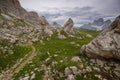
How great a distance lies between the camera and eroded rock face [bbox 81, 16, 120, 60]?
41.4 meters

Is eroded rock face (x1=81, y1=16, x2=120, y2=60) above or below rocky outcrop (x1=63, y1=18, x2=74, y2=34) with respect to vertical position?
above

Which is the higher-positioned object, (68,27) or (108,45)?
(108,45)

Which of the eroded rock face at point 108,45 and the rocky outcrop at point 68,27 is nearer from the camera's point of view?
the eroded rock face at point 108,45

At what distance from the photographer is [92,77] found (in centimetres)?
3791

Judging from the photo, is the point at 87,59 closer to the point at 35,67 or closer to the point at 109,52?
the point at 109,52

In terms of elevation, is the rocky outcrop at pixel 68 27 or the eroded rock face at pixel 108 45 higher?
the eroded rock face at pixel 108 45

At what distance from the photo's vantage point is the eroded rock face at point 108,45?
41.4 metres

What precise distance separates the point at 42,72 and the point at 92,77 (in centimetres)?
1125

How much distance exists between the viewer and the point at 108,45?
42.6 metres

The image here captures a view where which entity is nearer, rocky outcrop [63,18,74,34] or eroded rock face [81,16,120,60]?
Result: eroded rock face [81,16,120,60]

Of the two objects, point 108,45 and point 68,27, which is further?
point 68,27

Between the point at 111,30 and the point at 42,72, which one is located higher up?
the point at 111,30

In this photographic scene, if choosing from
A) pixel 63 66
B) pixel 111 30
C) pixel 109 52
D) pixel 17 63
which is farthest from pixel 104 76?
pixel 17 63

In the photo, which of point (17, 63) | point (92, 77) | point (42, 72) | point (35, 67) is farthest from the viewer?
point (17, 63)
